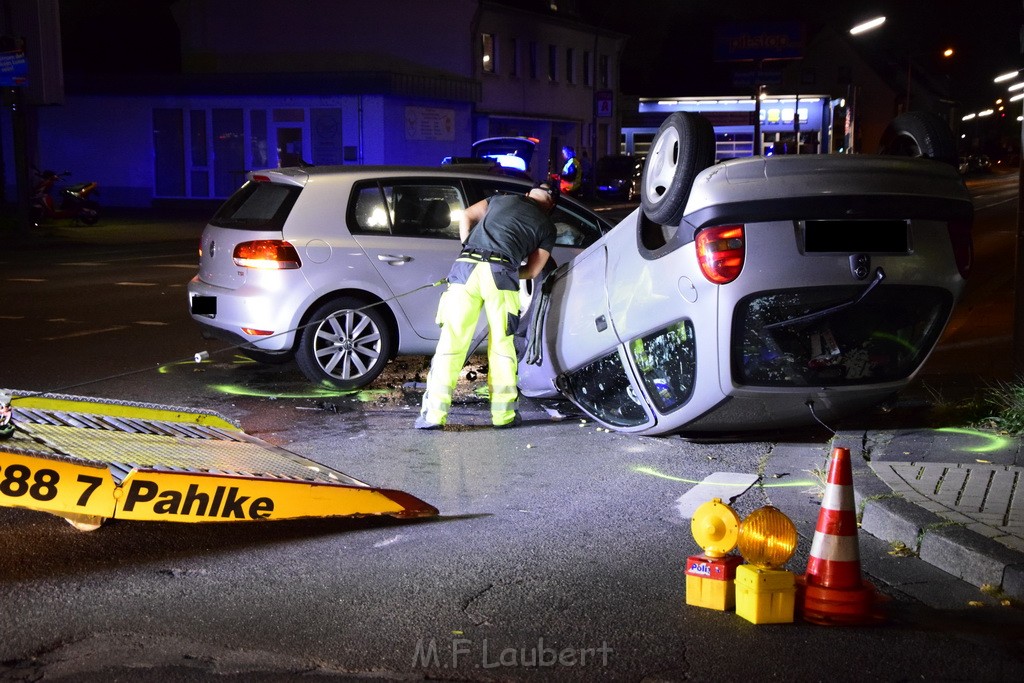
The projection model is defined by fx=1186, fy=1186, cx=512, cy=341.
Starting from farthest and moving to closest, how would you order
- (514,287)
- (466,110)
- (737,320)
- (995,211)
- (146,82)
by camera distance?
(466,110) → (146,82) → (995,211) → (514,287) → (737,320)

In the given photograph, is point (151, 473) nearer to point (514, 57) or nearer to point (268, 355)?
point (268, 355)

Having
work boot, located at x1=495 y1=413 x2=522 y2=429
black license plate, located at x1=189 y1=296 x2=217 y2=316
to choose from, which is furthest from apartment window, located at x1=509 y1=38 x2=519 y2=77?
work boot, located at x1=495 y1=413 x2=522 y2=429

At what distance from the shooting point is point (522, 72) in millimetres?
49438

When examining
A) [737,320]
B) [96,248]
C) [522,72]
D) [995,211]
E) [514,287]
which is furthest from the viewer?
[522,72]

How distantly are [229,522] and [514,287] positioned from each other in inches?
109

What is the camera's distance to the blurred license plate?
6164 millimetres

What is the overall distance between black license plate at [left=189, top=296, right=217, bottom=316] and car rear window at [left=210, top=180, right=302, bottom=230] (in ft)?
1.92

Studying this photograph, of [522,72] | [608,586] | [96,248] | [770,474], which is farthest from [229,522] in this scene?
[522,72]

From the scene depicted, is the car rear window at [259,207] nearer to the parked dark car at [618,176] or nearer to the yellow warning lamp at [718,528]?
the yellow warning lamp at [718,528]

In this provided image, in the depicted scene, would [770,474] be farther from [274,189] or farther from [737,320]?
[274,189]

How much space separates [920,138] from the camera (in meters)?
6.99

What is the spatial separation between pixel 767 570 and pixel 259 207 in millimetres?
5807

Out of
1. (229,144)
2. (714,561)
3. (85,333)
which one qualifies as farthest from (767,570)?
(229,144)

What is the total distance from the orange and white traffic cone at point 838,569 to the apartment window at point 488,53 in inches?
1692
